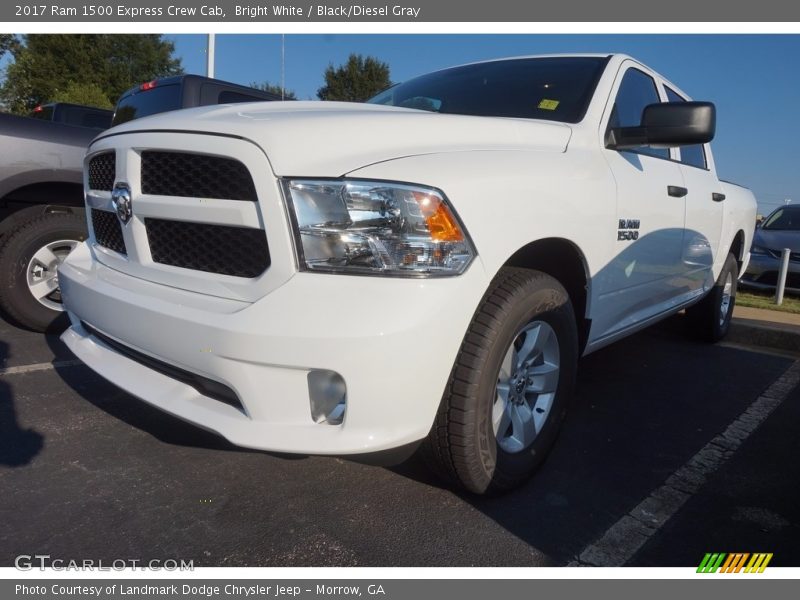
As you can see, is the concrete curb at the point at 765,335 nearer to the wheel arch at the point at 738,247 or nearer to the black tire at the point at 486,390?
the wheel arch at the point at 738,247

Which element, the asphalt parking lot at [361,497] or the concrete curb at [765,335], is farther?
the concrete curb at [765,335]

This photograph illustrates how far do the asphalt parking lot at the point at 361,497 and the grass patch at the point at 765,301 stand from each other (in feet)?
13.0

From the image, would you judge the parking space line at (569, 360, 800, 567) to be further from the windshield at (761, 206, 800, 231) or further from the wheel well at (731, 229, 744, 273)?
the windshield at (761, 206, 800, 231)

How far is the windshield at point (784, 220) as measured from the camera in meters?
8.74

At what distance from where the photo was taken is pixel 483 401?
1931mm

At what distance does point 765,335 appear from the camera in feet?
16.7

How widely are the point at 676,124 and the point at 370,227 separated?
1.64 m

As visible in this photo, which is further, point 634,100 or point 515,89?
point 634,100

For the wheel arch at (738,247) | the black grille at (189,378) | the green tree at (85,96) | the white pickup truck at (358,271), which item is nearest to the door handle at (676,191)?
the white pickup truck at (358,271)

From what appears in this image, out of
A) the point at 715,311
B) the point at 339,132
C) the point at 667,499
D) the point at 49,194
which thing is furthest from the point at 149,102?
the point at 715,311

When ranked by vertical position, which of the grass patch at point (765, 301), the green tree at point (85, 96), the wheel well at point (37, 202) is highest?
the green tree at point (85, 96)

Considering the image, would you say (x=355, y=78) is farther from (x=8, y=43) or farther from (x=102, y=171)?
(x=102, y=171)

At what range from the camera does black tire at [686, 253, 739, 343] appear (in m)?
4.72

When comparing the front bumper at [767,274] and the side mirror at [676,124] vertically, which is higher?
the side mirror at [676,124]
